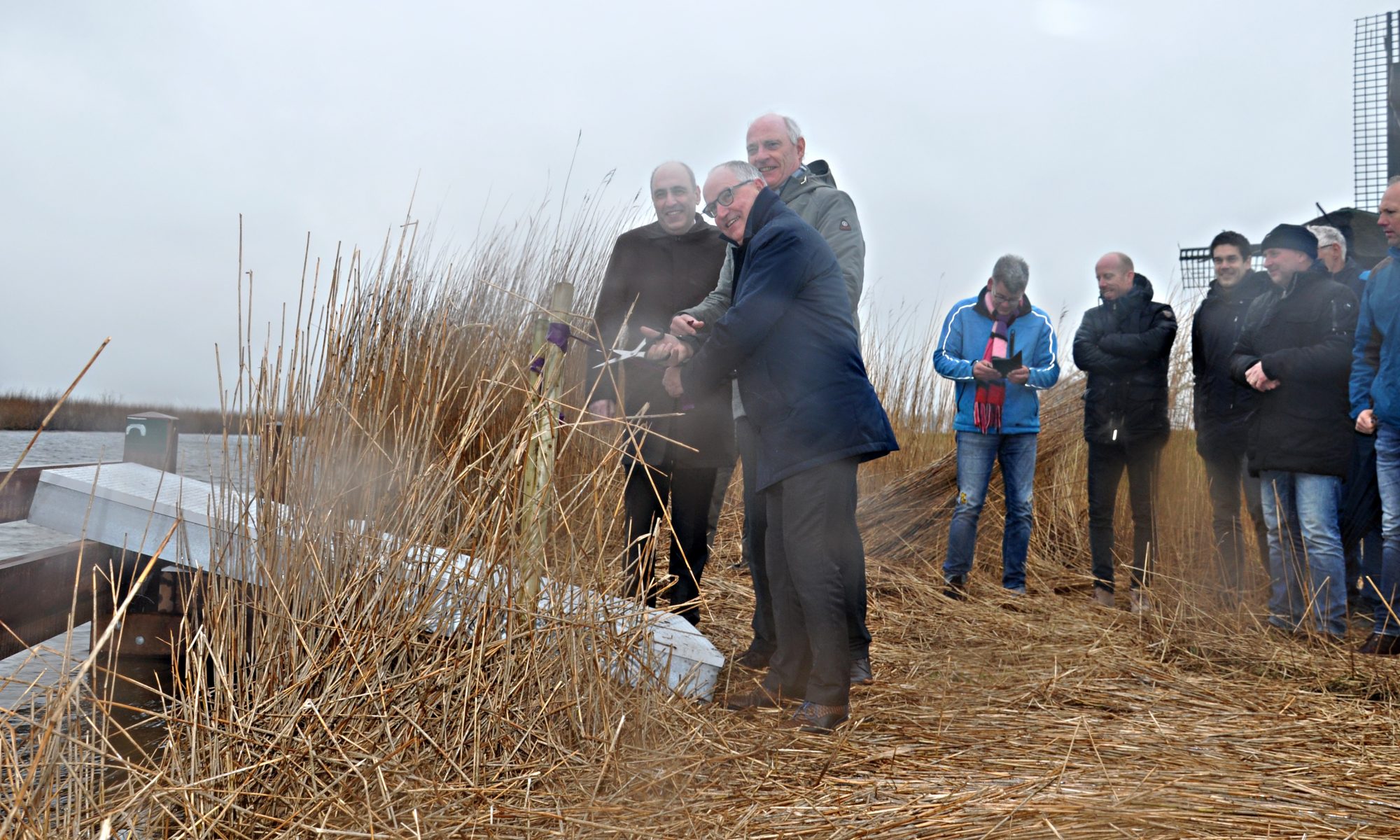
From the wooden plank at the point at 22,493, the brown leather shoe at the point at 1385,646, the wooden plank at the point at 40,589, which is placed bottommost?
the brown leather shoe at the point at 1385,646

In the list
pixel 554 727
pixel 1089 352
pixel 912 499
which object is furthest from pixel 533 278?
pixel 554 727

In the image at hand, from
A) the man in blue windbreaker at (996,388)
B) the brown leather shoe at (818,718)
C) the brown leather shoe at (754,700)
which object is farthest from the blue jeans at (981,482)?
the brown leather shoe at (818,718)

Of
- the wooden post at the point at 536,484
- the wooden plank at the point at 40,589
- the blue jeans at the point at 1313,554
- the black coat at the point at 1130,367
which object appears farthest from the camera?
the black coat at the point at 1130,367

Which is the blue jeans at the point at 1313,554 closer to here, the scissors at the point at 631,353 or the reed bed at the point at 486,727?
the reed bed at the point at 486,727

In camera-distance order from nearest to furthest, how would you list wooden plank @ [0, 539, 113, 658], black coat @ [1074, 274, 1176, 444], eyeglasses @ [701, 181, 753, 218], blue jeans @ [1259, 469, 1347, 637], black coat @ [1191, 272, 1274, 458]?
eyeglasses @ [701, 181, 753, 218] → wooden plank @ [0, 539, 113, 658] → blue jeans @ [1259, 469, 1347, 637] → black coat @ [1191, 272, 1274, 458] → black coat @ [1074, 274, 1176, 444]

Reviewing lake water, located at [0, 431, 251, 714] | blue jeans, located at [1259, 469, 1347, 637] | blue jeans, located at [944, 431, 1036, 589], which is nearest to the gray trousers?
lake water, located at [0, 431, 251, 714]

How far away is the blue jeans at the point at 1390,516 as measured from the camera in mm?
3467

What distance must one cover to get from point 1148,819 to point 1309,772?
711mm

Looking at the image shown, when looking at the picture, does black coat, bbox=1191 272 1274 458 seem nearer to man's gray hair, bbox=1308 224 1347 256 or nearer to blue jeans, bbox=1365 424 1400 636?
man's gray hair, bbox=1308 224 1347 256

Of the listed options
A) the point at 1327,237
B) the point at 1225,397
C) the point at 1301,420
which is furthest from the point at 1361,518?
the point at 1327,237

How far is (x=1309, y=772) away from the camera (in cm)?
229

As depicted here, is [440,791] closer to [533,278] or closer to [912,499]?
[533,278]

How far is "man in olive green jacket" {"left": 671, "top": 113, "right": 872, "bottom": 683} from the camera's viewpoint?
2975 millimetres

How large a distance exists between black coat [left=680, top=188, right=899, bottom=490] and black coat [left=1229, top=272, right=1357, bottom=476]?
2051mm
